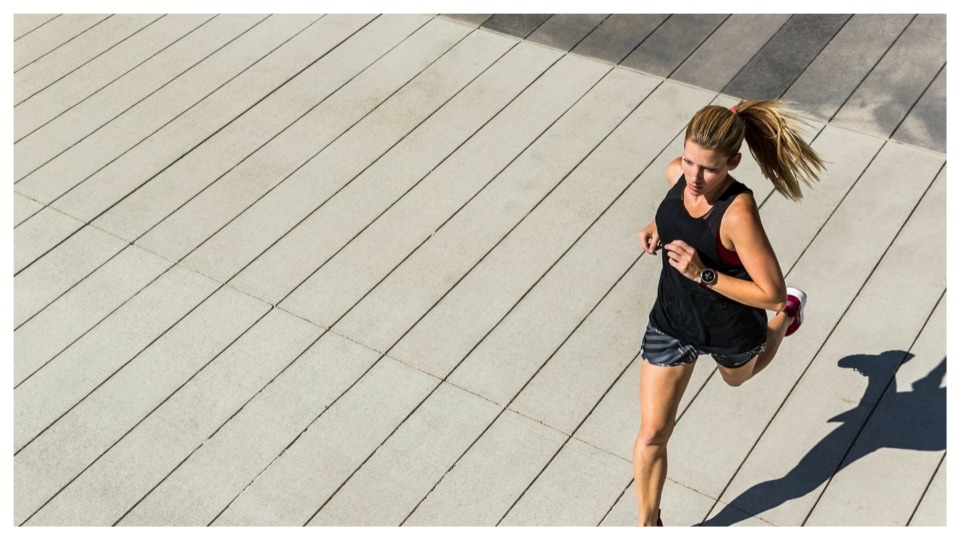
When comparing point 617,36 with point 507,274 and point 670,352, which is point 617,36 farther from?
point 670,352

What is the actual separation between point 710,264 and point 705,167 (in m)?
0.33

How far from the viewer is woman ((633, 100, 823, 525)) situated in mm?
3422

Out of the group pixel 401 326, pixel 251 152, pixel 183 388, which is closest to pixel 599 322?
pixel 401 326

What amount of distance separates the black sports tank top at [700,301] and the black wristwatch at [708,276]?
0.21ft

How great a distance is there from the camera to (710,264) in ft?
11.7

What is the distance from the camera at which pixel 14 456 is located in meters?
4.37

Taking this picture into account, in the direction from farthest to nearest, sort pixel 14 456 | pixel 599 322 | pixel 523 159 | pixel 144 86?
pixel 144 86 → pixel 523 159 → pixel 599 322 → pixel 14 456

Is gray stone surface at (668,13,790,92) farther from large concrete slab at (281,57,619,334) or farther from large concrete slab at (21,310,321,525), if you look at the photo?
large concrete slab at (21,310,321,525)

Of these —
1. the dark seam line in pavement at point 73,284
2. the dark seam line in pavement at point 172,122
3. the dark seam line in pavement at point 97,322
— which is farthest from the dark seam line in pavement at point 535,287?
the dark seam line in pavement at point 172,122

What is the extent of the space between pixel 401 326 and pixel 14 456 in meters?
1.56

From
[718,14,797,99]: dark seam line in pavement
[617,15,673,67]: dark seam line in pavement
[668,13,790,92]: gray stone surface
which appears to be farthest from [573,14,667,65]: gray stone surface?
[718,14,797,99]: dark seam line in pavement

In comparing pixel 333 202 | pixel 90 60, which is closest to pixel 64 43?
pixel 90 60

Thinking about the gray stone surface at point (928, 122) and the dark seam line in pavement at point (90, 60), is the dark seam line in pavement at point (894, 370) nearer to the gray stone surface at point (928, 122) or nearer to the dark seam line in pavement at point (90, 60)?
the gray stone surface at point (928, 122)

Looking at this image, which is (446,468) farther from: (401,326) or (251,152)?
(251,152)
